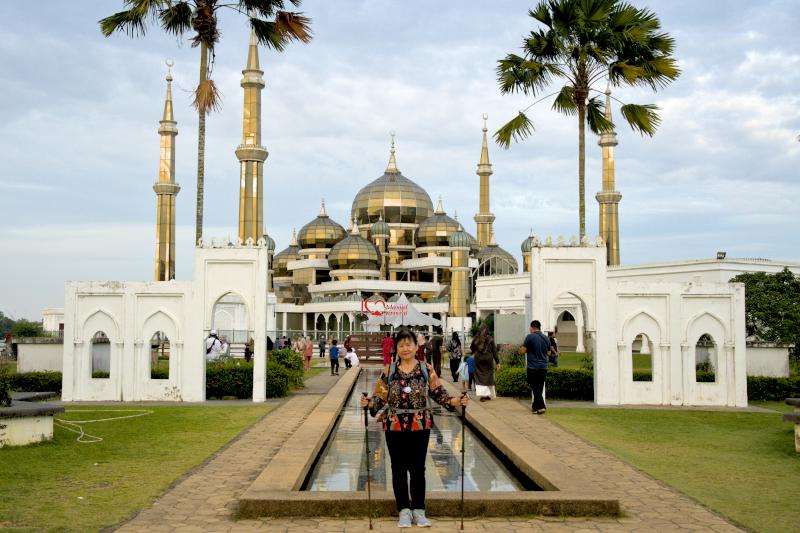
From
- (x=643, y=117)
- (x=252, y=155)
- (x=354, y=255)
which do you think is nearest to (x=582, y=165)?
(x=643, y=117)

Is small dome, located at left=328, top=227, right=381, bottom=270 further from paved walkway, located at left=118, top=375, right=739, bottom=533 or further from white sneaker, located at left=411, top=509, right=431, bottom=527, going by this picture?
white sneaker, located at left=411, top=509, right=431, bottom=527

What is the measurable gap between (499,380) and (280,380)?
495 centimetres

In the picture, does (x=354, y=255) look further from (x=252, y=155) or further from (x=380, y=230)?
(x=252, y=155)

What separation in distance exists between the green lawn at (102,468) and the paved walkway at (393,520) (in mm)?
292

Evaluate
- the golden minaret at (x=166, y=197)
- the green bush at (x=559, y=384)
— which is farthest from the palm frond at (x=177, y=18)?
the golden minaret at (x=166, y=197)

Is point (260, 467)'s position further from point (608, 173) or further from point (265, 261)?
point (608, 173)

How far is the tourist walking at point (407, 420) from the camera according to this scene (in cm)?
666

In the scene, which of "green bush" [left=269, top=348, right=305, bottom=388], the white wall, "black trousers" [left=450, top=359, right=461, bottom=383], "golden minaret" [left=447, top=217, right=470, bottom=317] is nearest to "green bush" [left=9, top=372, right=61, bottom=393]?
the white wall

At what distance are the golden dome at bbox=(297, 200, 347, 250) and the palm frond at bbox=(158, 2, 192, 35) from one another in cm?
5715

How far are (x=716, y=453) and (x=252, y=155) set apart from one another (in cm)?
3564

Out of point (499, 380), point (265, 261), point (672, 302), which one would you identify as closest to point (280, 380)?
point (265, 261)

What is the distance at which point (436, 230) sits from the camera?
76250 millimetres

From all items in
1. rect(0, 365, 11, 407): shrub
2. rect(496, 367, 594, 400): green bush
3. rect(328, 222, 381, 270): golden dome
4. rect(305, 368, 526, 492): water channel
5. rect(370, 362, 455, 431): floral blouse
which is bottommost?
rect(305, 368, 526, 492): water channel

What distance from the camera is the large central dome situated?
79.9 metres
